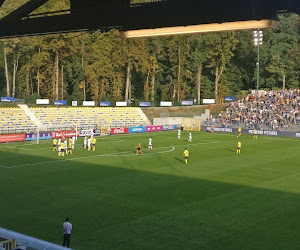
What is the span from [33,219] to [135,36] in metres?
14.0

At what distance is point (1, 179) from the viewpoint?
28078 millimetres

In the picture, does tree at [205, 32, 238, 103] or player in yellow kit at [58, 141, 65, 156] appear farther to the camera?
tree at [205, 32, 238, 103]

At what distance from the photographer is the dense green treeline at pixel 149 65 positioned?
90.6 meters

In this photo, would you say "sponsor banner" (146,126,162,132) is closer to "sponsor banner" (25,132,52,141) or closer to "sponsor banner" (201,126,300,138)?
"sponsor banner" (201,126,300,138)

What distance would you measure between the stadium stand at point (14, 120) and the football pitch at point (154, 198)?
15681 mm

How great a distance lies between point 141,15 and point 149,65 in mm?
92085

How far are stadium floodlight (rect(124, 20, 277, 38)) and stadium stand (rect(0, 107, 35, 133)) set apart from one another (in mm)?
51177

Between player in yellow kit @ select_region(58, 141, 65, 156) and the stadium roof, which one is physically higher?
the stadium roof

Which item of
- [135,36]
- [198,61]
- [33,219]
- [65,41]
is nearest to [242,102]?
[198,61]

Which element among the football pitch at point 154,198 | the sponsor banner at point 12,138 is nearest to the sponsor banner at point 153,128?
the sponsor banner at point 12,138

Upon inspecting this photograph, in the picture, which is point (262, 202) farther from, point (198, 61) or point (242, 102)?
point (198, 61)

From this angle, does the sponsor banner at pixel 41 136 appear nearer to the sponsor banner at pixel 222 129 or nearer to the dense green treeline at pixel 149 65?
the sponsor banner at pixel 222 129

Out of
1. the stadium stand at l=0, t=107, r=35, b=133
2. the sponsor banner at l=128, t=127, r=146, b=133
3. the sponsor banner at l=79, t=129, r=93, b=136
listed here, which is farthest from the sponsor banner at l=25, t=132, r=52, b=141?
the sponsor banner at l=128, t=127, r=146, b=133

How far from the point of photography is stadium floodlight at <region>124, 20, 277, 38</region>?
589cm
